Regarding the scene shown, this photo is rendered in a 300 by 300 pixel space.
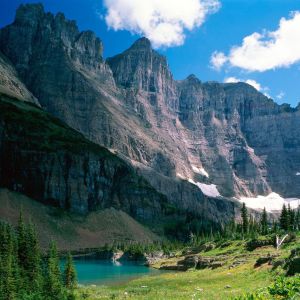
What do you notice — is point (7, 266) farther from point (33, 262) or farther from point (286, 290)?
point (286, 290)

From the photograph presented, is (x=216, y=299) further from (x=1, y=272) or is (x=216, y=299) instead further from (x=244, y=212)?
(x=244, y=212)

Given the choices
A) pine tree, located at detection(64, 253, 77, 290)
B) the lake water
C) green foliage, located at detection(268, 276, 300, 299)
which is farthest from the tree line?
green foliage, located at detection(268, 276, 300, 299)

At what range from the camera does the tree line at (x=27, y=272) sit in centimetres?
5934

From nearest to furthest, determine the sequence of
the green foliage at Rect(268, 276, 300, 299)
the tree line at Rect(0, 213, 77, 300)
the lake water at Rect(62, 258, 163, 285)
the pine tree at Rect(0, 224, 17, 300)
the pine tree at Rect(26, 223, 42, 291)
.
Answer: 1. the green foliage at Rect(268, 276, 300, 299)
2. the pine tree at Rect(0, 224, 17, 300)
3. the tree line at Rect(0, 213, 77, 300)
4. the pine tree at Rect(26, 223, 42, 291)
5. the lake water at Rect(62, 258, 163, 285)

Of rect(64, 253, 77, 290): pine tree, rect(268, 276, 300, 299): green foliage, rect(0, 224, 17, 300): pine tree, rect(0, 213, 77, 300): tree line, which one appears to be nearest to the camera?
rect(268, 276, 300, 299): green foliage

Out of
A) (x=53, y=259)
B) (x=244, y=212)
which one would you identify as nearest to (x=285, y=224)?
(x=244, y=212)

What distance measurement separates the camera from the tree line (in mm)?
59344

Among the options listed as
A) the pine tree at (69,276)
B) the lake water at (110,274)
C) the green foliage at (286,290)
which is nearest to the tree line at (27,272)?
the pine tree at (69,276)

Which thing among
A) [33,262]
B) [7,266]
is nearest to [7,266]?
[7,266]

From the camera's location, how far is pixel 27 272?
226ft

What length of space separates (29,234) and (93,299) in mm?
18066

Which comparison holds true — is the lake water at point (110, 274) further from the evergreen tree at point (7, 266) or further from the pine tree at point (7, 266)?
the pine tree at point (7, 266)

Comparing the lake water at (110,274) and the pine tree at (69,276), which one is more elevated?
the pine tree at (69,276)

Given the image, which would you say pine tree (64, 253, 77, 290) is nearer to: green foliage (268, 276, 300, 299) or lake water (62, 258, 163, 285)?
lake water (62, 258, 163, 285)
